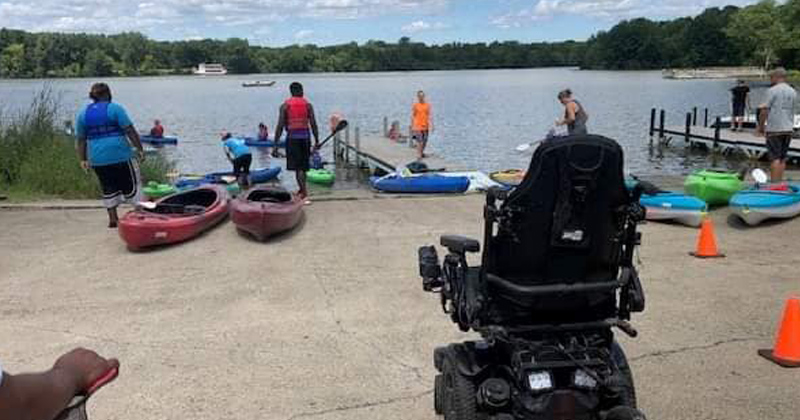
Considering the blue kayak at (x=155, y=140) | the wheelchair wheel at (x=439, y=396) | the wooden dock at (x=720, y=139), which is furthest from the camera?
the blue kayak at (x=155, y=140)

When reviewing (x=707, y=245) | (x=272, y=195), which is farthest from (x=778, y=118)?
(x=272, y=195)

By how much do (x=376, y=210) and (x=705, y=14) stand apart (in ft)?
447

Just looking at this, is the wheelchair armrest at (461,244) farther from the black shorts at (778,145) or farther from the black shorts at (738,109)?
the black shorts at (738,109)

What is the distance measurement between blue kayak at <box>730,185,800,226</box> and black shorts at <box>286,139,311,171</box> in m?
5.81

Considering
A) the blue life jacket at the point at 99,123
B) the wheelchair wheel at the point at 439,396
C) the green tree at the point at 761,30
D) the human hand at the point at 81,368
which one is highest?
the green tree at the point at 761,30

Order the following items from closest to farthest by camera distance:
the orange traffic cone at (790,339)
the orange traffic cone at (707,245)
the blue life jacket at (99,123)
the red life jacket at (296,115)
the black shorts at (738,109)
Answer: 1. the orange traffic cone at (790,339)
2. the orange traffic cone at (707,245)
3. the blue life jacket at (99,123)
4. the red life jacket at (296,115)
5. the black shorts at (738,109)

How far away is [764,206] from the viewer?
8.93 m

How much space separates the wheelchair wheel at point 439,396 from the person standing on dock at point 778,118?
898 cm

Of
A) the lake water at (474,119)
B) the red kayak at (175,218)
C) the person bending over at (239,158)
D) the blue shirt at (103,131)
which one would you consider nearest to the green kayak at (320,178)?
the person bending over at (239,158)

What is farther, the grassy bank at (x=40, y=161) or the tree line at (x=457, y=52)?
the tree line at (x=457, y=52)

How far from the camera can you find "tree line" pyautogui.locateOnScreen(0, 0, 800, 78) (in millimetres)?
99125

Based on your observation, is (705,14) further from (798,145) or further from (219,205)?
(219,205)

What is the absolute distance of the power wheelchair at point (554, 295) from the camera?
3363mm

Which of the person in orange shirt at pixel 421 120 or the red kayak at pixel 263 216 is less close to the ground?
the person in orange shirt at pixel 421 120
